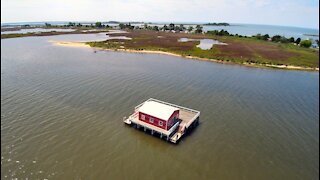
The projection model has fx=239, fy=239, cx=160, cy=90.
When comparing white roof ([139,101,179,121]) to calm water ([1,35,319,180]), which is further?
white roof ([139,101,179,121])

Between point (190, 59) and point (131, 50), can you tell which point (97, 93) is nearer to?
point (190, 59)

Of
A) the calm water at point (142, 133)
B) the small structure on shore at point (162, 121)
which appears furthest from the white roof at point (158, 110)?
the calm water at point (142, 133)

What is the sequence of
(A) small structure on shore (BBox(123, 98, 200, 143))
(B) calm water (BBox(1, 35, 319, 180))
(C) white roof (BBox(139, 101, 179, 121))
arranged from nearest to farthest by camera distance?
1. (B) calm water (BBox(1, 35, 319, 180))
2. (A) small structure on shore (BBox(123, 98, 200, 143))
3. (C) white roof (BBox(139, 101, 179, 121))

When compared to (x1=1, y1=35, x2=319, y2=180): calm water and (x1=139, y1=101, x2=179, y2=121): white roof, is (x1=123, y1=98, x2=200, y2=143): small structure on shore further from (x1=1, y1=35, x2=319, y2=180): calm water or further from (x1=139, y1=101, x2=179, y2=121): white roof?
(x1=1, y1=35, x2=319, y2=180): calm water

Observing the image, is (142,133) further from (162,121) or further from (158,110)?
(158,110)

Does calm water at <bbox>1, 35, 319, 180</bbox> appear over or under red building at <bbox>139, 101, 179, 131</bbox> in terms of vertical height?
under

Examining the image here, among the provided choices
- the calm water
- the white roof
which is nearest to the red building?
the white roof
